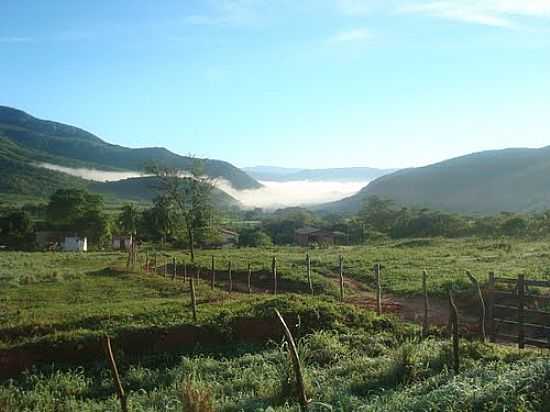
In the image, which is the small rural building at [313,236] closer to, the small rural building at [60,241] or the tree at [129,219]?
the tree at [129,219]

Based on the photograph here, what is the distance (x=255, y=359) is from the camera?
48.2 feet

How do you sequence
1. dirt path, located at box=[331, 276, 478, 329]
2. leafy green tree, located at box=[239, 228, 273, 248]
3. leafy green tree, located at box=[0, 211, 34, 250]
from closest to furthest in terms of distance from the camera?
dirt path, located at box=[331, 276, 478, 329], leafy green tree, located at box=[239, 228, 273, 248], leafy green tree, located at box=[0, 211, 34, 250]

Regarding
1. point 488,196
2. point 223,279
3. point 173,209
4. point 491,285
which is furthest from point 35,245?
point 488,196

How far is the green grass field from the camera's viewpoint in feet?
29.1

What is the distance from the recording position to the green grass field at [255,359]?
29.1 ft

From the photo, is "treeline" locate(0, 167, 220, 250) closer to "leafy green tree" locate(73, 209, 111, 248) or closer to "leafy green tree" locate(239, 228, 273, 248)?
"leafy green tree" locate(73, 209, 111, 248)

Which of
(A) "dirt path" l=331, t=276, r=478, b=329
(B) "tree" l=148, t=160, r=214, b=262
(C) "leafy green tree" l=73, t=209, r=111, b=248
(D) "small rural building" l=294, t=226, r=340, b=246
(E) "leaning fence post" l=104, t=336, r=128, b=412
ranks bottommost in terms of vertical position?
(D) "small rural building" l=294, t=226, r=340, b=246

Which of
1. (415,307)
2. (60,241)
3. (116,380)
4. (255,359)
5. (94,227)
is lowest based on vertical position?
(60,241)

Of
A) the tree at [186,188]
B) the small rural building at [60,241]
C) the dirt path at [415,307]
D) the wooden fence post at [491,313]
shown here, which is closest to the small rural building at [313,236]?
the small rural building at [60,241]

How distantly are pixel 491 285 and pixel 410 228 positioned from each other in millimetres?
72155

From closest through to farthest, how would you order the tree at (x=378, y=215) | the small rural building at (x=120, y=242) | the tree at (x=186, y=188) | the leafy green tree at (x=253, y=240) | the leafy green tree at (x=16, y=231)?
the tree at (x=186, y=188) → the small rural building at (x=120, y=242) → the leafy green tree at (x=253, y=240) → the leafy green tree at (x=16, y=231) → the tree at (x=378, y=215)

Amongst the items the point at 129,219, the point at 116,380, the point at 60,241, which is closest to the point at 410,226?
the point at 129,219

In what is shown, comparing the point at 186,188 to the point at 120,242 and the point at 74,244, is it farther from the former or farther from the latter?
the point at 120,242

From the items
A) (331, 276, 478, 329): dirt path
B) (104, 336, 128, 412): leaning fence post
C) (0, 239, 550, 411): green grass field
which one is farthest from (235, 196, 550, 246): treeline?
(104, 336, 128, 412): leaning fence post
